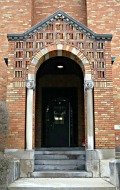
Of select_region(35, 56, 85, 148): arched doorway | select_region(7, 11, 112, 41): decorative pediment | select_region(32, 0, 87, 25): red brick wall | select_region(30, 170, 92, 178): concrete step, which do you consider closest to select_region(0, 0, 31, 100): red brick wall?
select_region(32, 0, 87, 25): red brick wall

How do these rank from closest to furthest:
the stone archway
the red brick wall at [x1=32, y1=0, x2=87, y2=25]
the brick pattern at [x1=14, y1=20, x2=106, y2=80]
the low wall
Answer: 1. the low wall
2. the stone archway
3. the brick pattern at [x1=14, y1=20, x2=106, y2=80]
4. the red brick wall at [x1=32, y1=0, x2=87, y2=25]

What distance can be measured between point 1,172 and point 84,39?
5.91m

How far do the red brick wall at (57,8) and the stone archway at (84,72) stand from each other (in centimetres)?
475

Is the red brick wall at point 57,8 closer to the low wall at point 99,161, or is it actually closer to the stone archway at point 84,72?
the stone archway at point 84,72

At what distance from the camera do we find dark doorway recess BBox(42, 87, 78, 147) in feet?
46.0

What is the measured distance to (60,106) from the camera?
1431 cm

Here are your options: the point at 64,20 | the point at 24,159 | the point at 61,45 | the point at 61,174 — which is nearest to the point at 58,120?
the point at 61,45

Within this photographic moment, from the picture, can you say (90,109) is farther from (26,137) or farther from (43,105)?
(43,105)

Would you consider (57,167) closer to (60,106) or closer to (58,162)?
(58,162)

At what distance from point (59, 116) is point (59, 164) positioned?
4608 millimetres

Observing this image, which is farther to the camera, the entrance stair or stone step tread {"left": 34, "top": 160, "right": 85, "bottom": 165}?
stone step tread {"left": 34, "top": 160, "right": 85, "bottom": 165}

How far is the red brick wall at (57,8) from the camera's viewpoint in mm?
14797

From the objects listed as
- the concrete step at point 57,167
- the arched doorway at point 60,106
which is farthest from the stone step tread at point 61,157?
the arched doorway at point 60,106

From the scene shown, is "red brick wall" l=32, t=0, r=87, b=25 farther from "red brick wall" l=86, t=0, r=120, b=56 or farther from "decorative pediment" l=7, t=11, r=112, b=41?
"decorative pediment" l=7, t=11, r=112, b=41
